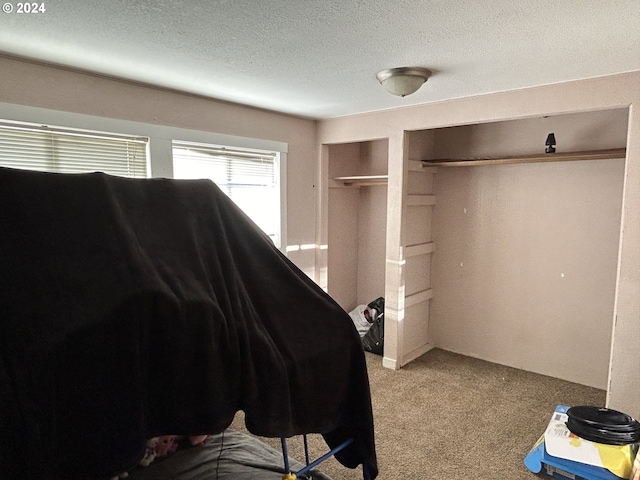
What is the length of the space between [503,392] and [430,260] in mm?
1407

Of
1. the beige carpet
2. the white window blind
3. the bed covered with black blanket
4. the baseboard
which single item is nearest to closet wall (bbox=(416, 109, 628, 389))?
the baseboard

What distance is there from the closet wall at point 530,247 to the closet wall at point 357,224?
2.21 feet

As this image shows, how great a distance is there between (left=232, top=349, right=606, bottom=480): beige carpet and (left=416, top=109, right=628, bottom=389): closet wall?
27 centimetres

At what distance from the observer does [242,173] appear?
3490 mm

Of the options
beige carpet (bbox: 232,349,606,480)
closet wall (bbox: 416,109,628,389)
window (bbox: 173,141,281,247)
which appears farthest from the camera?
closet wall (bbox: 416,109,628,389)

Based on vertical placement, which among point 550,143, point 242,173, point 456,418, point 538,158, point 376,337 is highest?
point 550,143

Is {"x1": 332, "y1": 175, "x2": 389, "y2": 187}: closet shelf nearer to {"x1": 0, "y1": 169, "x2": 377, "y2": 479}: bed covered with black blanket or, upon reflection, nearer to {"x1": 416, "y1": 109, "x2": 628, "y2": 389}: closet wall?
{"x1": 416, "y1": 109, "x2": 628, "y2": 389}: closet wall

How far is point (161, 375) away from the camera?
2.86ft

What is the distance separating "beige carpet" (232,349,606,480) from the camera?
2.33 meters

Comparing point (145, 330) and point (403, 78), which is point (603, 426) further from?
point (145, 330)

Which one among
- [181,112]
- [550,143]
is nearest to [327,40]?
[181,112]

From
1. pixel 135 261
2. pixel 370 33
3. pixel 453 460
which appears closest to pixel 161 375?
pixel 135 261

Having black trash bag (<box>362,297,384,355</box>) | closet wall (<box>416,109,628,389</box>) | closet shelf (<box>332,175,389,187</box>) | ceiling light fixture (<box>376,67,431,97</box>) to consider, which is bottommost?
black trash bag (<box>362,297,384,355</box>)

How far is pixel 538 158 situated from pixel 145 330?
3.33 meters
